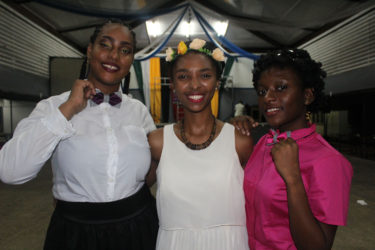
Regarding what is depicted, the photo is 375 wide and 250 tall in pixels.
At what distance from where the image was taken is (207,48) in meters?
1.44

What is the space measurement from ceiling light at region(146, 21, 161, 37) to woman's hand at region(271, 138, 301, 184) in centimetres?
957

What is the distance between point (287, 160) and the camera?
986 mm

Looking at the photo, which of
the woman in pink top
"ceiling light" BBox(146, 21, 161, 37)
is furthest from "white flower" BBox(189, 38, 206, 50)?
"ceiling light" BBox(146, 21, 161, 37)

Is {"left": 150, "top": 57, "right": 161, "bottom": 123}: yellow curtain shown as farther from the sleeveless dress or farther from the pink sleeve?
the pink sleeve

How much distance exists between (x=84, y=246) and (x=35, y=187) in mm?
3973

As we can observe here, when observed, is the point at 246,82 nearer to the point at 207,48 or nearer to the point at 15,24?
the point at 15,24

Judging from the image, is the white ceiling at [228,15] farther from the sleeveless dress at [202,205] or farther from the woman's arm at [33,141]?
the sleeveless dress at [202,205]

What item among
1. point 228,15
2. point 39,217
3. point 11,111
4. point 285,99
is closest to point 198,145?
point 285,99

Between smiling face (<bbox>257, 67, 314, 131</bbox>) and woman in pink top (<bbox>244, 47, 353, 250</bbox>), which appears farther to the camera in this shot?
smiling face (<bbox>257, 67, 314, 131</bbox>)

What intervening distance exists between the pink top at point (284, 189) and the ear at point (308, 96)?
125 mm

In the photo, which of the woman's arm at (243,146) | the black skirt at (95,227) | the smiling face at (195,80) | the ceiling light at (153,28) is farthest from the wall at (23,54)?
the woman's arm at (243,146)

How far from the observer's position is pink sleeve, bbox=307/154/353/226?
0.96 m

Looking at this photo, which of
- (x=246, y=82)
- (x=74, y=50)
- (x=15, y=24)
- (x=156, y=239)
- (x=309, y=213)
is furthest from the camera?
(x=246, y=82)

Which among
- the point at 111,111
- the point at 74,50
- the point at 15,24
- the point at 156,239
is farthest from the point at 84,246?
the point at 74,50
